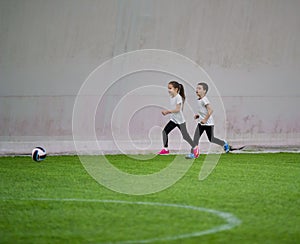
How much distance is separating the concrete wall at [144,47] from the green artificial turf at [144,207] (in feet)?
7.32

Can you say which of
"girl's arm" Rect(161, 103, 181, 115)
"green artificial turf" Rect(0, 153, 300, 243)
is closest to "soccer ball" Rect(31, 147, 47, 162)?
"green artificial turf" Rect(0, 153, 300, 243)

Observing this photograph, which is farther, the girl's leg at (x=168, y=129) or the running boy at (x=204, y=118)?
the girl's leg at (x=168, y=129)

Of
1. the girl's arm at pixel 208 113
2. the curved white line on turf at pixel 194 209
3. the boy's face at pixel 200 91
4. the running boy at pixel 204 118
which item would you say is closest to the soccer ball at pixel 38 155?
the running boy at pixel 204 118

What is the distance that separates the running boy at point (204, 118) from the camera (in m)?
16.2

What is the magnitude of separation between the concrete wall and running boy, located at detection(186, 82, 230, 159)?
0.68m

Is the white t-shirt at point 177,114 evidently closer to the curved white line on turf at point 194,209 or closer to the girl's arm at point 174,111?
the girl's arm at point 174,111

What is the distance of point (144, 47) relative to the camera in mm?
16359

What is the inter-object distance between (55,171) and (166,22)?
5017 millimetres

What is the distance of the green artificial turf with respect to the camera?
688 cm

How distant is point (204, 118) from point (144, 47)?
1848 millimetres

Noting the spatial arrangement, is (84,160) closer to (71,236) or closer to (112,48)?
(112,48)

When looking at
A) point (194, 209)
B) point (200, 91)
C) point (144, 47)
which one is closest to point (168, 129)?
point (200, 91)

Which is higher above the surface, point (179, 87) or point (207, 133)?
point (179, 87)

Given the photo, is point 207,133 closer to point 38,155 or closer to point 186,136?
point 186,136
